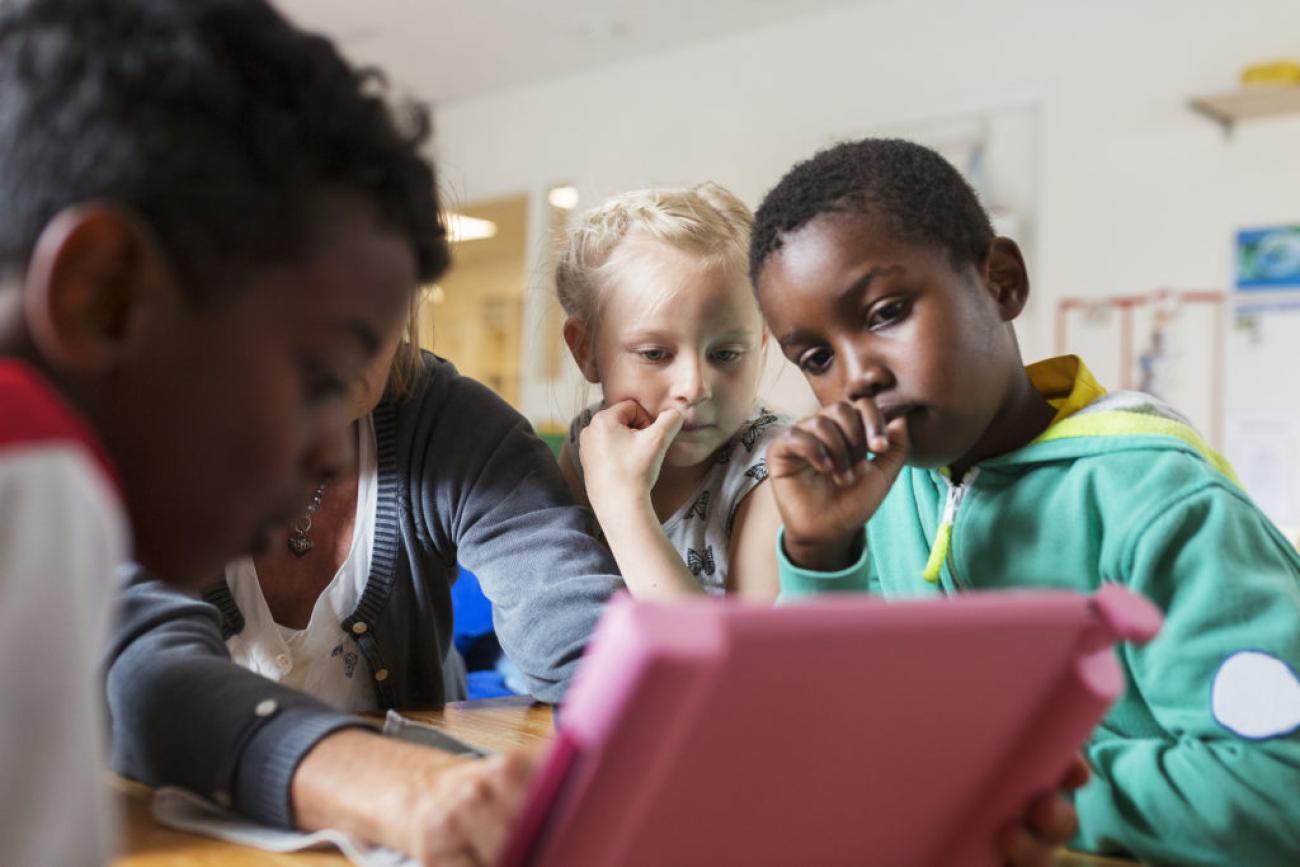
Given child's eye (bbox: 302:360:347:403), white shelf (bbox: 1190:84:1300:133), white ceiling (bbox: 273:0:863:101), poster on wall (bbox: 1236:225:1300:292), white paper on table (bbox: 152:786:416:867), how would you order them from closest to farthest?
child's eye (bbox: 302:360:347:403)
white paper on table (bbox: 152:786:416:867)
white shelf (bbox: 1190:84:1300:133)
poster on wall (bbox: 1236:225:1300:292)
white ceiling (bbox: 273:0:863:101)

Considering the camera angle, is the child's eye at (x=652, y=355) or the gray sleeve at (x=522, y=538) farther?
the child's eye at (x=652, y=355)

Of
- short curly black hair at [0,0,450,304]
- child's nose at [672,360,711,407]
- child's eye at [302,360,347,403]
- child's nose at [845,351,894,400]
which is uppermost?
short curly black hair at [0,0,450,304]

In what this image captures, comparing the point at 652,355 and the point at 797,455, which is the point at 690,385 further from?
the point at 797,455

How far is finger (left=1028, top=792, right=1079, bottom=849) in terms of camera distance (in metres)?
0.52

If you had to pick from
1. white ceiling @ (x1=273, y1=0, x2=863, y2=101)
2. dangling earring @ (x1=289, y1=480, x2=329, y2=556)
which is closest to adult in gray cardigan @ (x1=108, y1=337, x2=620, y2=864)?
dangling earring @ (x1=289, y1=480, x2=329, y2=556)

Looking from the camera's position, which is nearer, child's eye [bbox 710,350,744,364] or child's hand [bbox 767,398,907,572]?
child's hand [bbox 767,398,907,572]

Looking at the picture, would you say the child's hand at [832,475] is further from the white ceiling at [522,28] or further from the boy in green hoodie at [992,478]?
the white ceiling at [522,28]

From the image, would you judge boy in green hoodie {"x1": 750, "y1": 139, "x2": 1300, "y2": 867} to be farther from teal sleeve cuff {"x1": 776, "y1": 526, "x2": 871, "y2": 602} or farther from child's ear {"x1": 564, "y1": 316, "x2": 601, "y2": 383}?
child's ear {"x1": 564, "y1": 316, "x2": 601, "y2": 383}

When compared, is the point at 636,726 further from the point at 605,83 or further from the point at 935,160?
the point at 605,83

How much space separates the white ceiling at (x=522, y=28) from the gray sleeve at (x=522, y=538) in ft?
12.2

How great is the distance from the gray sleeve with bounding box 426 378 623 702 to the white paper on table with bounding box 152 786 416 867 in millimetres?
344

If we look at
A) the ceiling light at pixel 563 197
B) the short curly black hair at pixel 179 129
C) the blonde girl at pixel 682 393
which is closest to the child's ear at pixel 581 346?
the blonde girl at pixel 682 393

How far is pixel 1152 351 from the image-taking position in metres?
3.87

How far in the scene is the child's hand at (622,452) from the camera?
1.18m
